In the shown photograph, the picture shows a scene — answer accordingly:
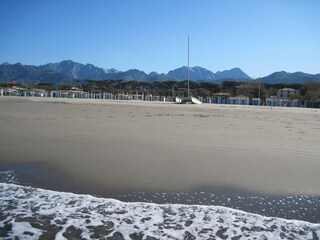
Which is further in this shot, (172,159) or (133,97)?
(133,97)

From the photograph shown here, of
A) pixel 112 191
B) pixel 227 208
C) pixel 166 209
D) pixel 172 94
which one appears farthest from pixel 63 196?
pixel 172 94

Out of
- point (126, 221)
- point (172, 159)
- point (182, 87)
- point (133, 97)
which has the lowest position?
point (126, 221)

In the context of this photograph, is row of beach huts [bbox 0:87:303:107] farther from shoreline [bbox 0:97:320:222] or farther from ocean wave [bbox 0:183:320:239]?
ocean wave [bbox 0:183:320:239]

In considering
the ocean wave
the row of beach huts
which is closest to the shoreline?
the ocean wave

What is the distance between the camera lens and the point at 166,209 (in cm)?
312

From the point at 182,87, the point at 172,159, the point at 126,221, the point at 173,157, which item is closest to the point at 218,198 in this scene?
the point at 126,221

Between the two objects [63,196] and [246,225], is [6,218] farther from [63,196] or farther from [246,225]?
[246,225]

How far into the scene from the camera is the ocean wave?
2.59m

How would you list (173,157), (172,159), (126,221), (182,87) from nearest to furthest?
(126,221) → (172,159) → (173,157) → (182,87)

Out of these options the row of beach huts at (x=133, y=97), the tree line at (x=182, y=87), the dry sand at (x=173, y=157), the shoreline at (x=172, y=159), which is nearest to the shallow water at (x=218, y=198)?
the shoreline at (x=172, y=159)

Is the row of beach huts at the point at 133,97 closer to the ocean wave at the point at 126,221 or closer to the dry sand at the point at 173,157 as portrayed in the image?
the dry sand at the point at 173,157

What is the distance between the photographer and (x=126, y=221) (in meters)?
2.85

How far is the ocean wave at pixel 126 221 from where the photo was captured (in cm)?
259

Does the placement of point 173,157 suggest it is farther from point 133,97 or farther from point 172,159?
point 133,97
